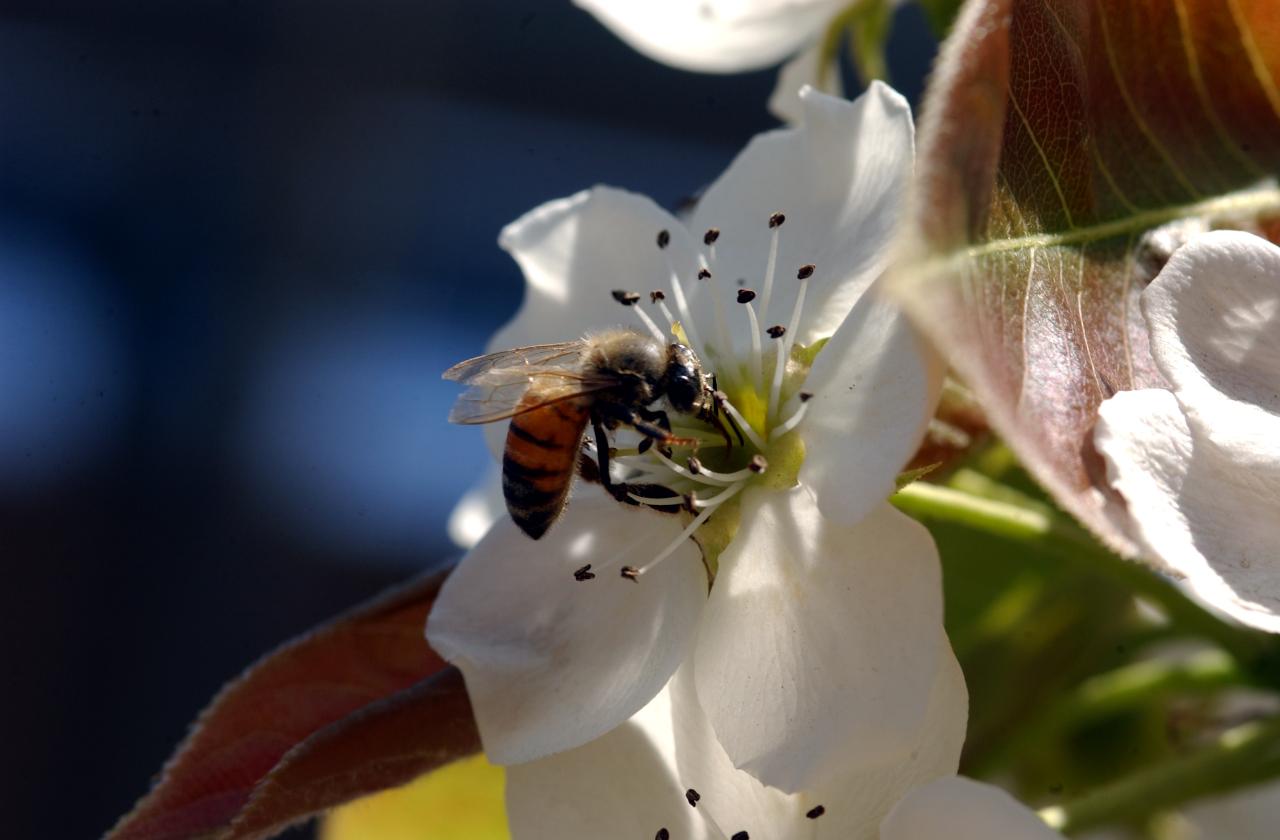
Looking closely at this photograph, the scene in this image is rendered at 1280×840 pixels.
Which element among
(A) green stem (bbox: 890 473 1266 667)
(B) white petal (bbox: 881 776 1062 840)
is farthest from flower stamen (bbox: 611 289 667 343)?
(B) white petal (bbox: 881 776 1062 840)

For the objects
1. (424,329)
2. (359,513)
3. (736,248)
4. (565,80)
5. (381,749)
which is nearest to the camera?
(381,749)

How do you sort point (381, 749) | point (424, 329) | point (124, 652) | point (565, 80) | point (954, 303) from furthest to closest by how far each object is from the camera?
1. point (124, 652)
2. point (424, 329)
3. point (565, 80)
4. point (381, 749)
5. point (954, 303)

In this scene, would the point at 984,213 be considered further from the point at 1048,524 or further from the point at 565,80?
the point at 565,80

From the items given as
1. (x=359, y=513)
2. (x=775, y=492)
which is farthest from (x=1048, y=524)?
(x=359, y=513)

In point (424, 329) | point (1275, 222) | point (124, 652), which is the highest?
point (1275, 222)

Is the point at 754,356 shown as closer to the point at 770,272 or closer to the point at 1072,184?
the point at 770,272

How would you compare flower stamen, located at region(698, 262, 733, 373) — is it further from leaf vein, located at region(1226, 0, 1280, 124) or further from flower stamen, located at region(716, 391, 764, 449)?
leaf vein, located at region(1226, 0, 1280, 124)

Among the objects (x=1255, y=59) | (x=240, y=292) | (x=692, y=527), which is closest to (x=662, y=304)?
(x=692, y=527)
